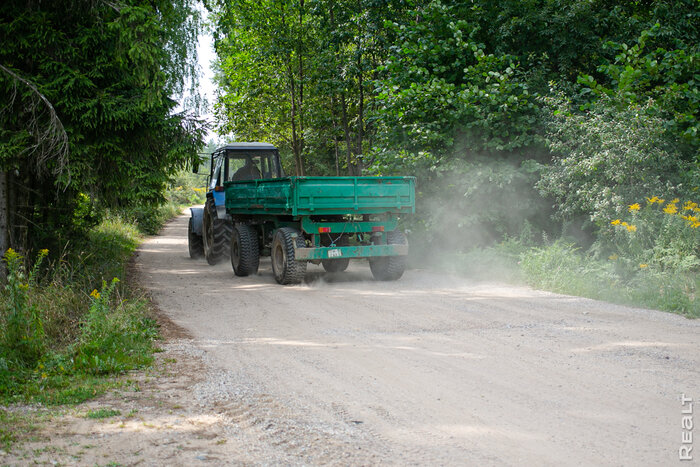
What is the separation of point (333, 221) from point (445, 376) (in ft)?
22.5

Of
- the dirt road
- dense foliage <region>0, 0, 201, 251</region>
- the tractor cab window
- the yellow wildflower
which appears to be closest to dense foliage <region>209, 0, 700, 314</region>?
the yellow wildflower

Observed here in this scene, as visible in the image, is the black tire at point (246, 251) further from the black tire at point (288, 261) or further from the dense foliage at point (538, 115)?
the dense foliage at point (538, 115)

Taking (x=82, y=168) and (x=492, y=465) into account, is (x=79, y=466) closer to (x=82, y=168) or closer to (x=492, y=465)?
(x=492, y=465)

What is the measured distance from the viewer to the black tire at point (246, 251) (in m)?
12.9

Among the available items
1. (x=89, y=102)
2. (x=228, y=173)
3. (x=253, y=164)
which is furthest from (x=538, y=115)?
(x=89, y=102)

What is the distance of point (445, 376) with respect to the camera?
5.59 metres

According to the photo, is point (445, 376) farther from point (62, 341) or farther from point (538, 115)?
point (538, 115)

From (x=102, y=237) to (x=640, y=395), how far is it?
49.8 ft

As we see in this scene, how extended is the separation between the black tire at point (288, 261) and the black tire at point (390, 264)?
141cm

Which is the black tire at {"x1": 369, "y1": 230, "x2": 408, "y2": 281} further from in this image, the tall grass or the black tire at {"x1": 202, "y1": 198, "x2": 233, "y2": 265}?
the tall grass

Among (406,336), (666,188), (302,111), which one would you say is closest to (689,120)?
(666,188)

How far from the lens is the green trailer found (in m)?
11.2

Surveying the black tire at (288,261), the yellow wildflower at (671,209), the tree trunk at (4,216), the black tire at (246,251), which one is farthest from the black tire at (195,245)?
the yellow wildflower at (671,209)

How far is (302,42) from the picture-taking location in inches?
938
